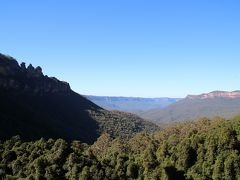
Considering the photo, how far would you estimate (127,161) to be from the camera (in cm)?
6506

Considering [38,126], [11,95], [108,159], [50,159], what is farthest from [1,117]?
[50,159]

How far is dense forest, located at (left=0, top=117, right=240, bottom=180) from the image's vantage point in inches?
2133

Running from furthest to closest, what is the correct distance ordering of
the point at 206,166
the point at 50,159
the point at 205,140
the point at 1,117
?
the point at 1,117
the point at 205,140
the point at 206,166
the point at 50,159

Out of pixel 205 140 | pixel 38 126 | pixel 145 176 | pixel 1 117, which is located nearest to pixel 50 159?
pixel 145 176

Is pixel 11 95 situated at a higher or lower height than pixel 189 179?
higher

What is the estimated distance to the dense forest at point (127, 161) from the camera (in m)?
54.2

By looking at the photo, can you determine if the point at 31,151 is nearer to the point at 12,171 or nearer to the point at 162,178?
the point at 12,171

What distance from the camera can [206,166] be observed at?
6594cm

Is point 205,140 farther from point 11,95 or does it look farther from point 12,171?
point 11,95

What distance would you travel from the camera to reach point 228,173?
2406 inches

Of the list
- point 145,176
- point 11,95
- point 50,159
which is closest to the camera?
point 50,159

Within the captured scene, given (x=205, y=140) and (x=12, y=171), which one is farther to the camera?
(x=205, y=140)

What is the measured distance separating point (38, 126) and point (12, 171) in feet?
322

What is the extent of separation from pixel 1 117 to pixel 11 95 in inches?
1742
